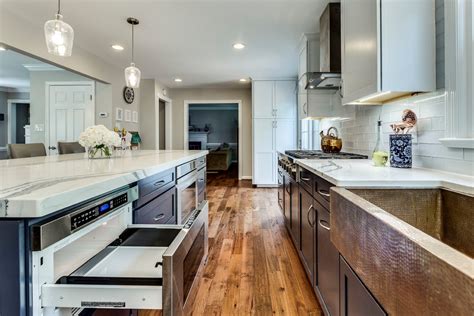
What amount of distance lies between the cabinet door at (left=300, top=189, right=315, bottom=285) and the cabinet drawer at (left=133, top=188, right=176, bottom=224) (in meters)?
0.95

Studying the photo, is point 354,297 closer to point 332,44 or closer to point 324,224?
point 324,224

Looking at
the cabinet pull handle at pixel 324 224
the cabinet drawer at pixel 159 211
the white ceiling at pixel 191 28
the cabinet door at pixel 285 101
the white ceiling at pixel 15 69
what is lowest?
the cabinet pull handle at pixel 324 224

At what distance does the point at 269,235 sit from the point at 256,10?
245 cm

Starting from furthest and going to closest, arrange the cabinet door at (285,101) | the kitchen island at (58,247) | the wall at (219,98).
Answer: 1. the wall at (219,98)
2. the cabinet door at (285,101)
3. the kitchen island at (58,247)

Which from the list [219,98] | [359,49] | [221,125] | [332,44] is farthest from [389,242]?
[221,125]

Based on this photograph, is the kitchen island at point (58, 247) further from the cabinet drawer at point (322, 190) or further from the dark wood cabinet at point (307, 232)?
Result: the dark wood cabinet at point (307, 232)

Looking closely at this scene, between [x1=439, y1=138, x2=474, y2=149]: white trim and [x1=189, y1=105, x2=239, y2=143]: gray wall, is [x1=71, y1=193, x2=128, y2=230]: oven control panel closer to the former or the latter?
[x1=439, y1=138, x2=474, y2=149]: white trim

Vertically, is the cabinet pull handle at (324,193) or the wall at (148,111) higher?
the wall at (148,111)

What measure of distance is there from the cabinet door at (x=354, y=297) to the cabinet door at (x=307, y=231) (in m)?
0.59

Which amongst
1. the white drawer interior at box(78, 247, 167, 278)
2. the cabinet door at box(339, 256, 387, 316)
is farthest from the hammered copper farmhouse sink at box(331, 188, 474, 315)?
the white drawer interior at box(78, 247, 167, 278)

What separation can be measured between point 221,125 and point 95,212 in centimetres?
1331

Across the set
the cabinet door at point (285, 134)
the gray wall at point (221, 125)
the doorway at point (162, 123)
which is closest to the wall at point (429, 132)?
the cabinet door at point (285, 134)

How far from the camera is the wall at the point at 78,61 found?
9.86 ft

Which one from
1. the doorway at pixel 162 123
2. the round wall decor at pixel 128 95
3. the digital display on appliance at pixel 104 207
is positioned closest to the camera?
the digital display on appliance at pixel 104 207
